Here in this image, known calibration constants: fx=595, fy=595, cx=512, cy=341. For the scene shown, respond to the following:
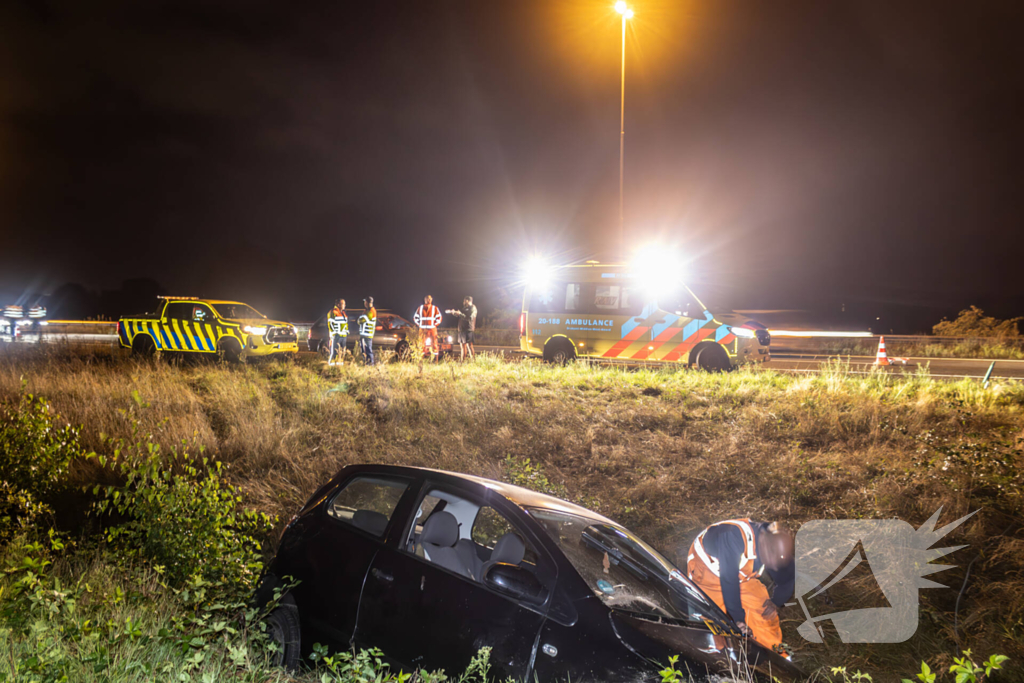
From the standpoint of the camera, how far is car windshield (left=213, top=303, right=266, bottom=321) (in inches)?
578

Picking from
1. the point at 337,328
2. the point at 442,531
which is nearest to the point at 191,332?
the point at 337,328

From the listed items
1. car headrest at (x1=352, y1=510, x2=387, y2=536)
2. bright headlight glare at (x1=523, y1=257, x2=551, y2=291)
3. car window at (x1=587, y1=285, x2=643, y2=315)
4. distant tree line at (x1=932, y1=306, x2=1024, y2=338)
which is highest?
bright headlight glare at (x1=523, y1=257, x2=551, y2=291)

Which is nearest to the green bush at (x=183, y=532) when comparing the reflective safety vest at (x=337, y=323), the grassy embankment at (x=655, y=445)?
the grassy embankment at (x=655, y=445)

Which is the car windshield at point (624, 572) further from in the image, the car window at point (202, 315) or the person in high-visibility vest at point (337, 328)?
the car window at point (202, 315)

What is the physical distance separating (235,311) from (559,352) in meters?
8.34

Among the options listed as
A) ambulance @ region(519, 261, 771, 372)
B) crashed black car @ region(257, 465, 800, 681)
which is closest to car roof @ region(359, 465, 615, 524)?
crashed black car @ region(257, 465, 800, 681)

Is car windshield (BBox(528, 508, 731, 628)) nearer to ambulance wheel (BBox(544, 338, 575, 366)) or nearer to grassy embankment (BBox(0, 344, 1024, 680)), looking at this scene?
grassy embankment (BBox(0, 344, 1024, 680))

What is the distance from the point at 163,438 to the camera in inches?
325

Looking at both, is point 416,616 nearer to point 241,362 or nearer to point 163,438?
point 163,438

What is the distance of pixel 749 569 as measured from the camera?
4.05 metres

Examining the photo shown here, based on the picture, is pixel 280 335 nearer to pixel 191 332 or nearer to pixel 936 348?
pixel 191 332

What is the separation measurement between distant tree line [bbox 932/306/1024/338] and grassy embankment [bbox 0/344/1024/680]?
19.4 m

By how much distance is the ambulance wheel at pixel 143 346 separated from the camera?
14.4 m

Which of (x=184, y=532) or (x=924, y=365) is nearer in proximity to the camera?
(x=184, y=532)
